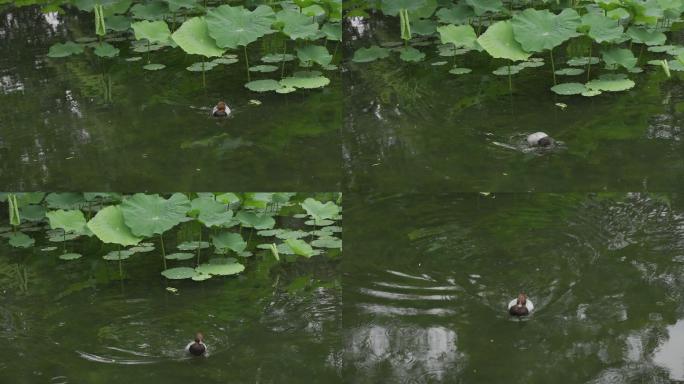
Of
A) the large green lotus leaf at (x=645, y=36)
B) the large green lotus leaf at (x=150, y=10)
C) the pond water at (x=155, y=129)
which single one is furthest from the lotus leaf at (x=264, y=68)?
the large green lotus leaf at (x=645, y=36)

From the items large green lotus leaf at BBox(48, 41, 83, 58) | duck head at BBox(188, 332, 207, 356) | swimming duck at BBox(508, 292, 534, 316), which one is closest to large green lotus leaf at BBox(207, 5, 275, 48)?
large green lotus leaf at BBox(48, 41, 83, 58)

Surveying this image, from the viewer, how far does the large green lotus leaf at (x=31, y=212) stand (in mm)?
5781

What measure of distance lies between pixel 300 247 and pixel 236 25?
1.93 meters

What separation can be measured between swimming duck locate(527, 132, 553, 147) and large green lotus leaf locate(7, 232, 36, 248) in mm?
2733

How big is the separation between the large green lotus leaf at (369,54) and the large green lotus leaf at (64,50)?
1.95 m

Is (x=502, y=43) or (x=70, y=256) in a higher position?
(x=502, y=43)

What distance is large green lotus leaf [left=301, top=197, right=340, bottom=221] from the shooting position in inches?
218

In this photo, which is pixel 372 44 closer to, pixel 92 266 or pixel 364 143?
pixel 364 143

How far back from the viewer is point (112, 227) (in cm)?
523

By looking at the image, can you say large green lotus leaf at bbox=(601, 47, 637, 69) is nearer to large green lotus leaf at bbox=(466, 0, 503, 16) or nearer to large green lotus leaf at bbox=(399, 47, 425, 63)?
large green lotus leaf at bbox=(466, 0, 503, 16)

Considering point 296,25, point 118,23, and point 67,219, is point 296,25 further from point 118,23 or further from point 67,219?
point 67,219

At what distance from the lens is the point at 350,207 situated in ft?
18.0

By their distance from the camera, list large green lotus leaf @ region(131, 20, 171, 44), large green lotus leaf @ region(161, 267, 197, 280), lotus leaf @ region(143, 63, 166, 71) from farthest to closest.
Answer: lotus leaf @ region(143, 63, 166, 71) < large green lotus leaf @ region(131, 20, 171, 44) < large green lotus leaf @ region(161, 267, 197, 280)

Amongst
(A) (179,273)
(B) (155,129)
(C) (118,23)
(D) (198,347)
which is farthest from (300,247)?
(C) (118,23)
